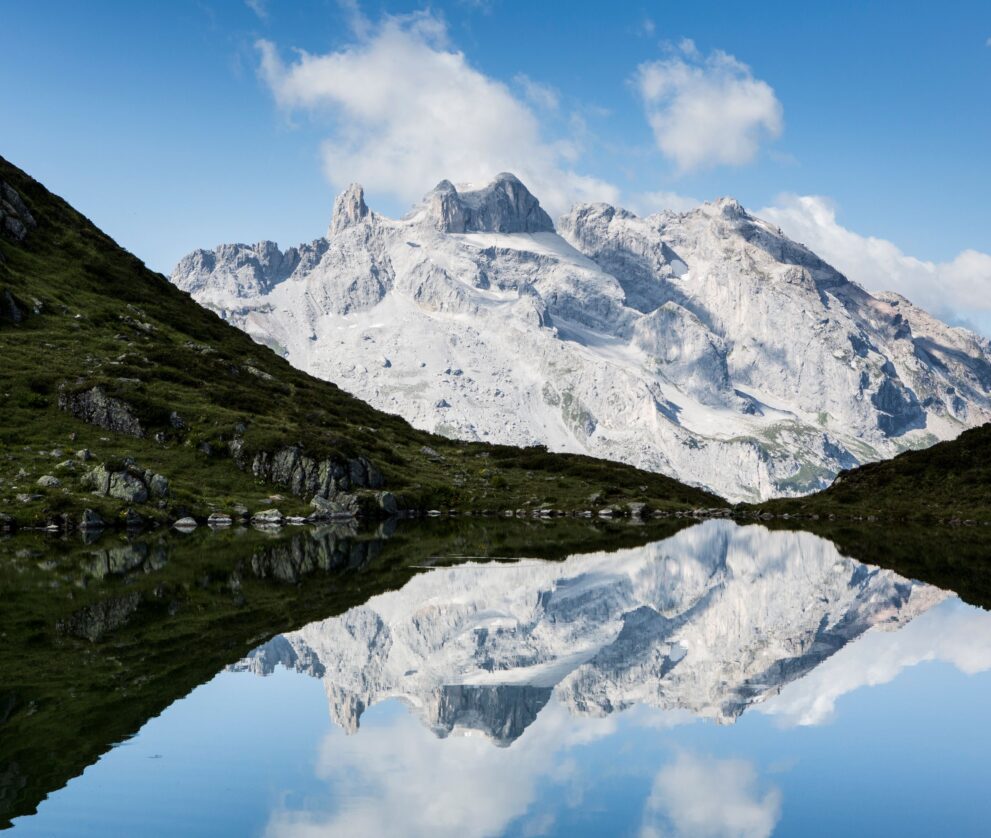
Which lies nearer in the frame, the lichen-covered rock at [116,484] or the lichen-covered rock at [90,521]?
the lichen-covered rock at [90,521]

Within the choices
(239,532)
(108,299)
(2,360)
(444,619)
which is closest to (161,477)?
(239,532)

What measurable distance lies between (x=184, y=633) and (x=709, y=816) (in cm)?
2626

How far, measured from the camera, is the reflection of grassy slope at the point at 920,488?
14300 centimetres

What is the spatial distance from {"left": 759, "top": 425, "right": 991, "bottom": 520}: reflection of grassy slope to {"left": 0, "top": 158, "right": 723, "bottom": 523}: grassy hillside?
26537mm

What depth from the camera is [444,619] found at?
4525 cm

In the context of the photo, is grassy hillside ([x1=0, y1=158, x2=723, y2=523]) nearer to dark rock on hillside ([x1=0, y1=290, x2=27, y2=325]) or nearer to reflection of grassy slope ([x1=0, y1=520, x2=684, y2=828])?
dark rock on hillside ([x1=0, y1=290, x2=27, y2=325])

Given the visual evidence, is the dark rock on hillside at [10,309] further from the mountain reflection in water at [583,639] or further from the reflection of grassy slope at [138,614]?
the mountain reflection in water at [583,639]

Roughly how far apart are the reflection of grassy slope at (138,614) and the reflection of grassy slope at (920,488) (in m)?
73.0

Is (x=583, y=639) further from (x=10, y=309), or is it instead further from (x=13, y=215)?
(x=13, y=215)

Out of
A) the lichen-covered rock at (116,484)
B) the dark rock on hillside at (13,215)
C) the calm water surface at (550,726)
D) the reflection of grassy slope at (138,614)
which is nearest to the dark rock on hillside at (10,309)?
the dark rock on hillside at (13,215)

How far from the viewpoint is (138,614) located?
4334 cm

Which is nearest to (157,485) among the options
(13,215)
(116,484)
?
(116,484)

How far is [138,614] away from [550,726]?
24578 mm

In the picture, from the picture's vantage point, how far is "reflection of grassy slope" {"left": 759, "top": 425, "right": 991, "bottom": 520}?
469ft
